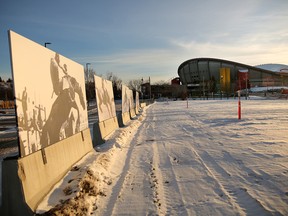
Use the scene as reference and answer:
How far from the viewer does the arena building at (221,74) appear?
359ft

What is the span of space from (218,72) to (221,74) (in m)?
21.3

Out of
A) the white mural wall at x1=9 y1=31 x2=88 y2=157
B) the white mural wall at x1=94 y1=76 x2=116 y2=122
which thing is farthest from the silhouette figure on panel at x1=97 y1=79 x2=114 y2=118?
the white mural wall at x1=9 y1=31 x2=88 y2=157

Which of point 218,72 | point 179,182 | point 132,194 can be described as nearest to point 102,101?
point 179,182

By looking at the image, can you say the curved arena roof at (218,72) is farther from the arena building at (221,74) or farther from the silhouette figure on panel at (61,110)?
the silhouette figure on panel at (61,110)

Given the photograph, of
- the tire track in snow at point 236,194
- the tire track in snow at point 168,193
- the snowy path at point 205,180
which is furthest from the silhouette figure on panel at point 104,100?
the tire track in snow at point 236,194

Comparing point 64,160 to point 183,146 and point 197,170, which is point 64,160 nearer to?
point 197,170

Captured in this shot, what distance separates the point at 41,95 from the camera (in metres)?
4.96

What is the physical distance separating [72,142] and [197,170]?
10.9ft

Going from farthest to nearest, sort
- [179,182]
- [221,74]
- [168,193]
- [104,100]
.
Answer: [221,74]
[104,100]
[179,182]
[168,193]

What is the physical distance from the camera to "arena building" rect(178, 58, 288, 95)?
109m

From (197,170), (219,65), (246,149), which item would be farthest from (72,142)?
(219,65)

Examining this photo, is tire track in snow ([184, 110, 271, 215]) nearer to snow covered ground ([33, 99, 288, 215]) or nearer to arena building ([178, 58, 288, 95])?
snow covered ground ([33, 99, 288, 215])

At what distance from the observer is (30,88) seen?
176 inches

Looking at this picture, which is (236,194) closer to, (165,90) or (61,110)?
(61,110)
